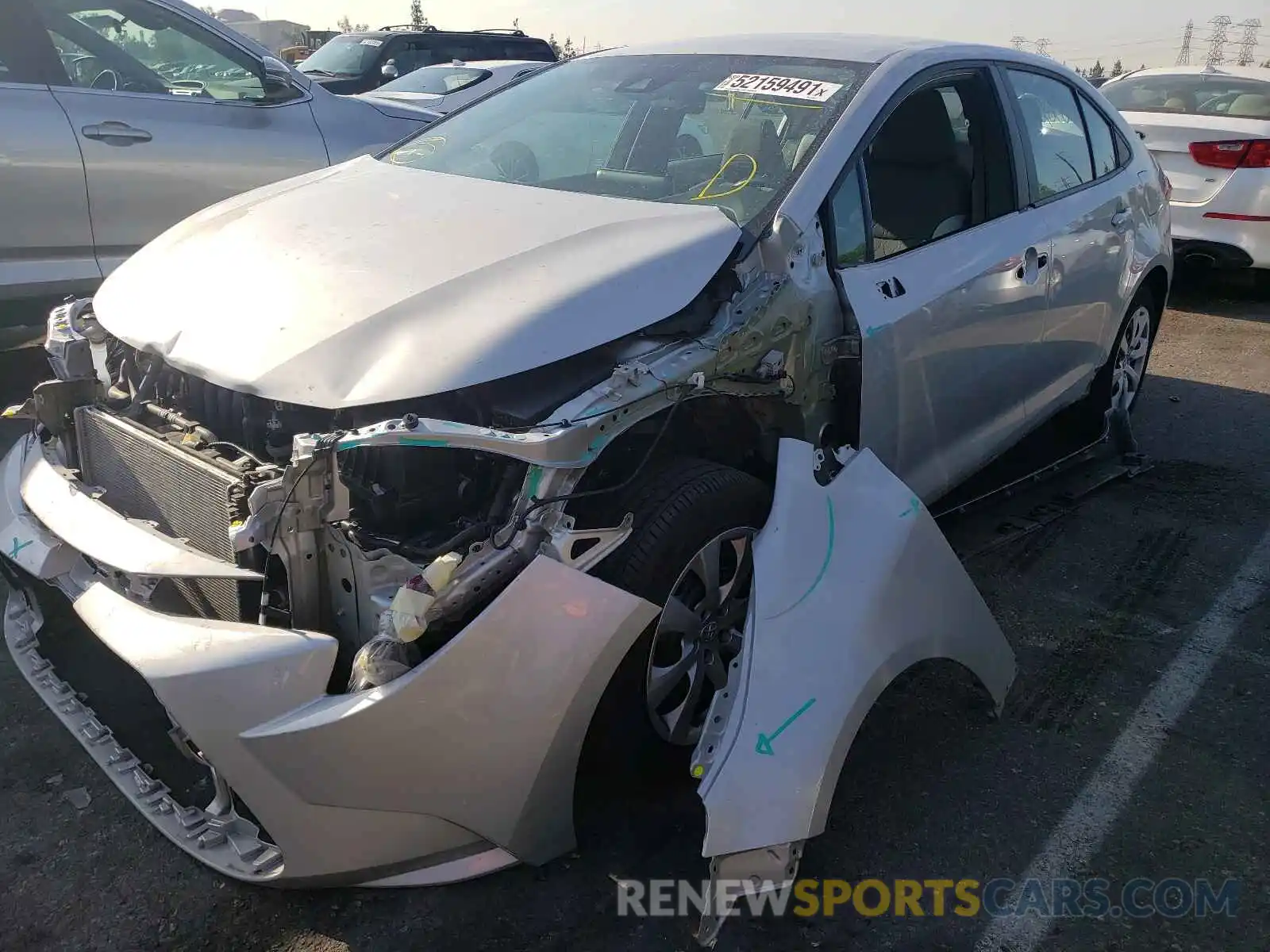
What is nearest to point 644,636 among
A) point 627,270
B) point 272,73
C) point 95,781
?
point 627,270

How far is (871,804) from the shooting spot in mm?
2658

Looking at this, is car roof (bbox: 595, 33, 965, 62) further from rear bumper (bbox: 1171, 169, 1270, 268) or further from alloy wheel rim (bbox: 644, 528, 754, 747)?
rear bumper (bbox: 1171, 169, 1270, 268)

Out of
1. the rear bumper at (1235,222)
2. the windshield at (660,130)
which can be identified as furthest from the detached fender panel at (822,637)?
the rear bumper at (1235,222)

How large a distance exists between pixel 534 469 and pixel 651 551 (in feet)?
1.09

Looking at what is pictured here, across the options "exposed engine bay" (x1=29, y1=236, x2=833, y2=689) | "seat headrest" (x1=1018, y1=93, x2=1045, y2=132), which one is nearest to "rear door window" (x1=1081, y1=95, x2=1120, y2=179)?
"seat headrest" (x1=1018, y1=93, x2=1045, y2=132)

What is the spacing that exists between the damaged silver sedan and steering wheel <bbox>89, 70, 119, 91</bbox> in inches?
81.7

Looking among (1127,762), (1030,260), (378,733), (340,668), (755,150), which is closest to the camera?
(378,733)

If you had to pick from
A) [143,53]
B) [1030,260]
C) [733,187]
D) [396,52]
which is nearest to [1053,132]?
[1030,260]

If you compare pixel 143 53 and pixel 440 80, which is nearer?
pixel 143 53

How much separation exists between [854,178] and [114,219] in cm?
353

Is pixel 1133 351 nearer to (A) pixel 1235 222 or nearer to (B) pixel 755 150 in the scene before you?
(B) pixel 755 150

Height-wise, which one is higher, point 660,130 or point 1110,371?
point 660,130

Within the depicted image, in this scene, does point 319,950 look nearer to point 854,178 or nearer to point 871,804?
point 871,804

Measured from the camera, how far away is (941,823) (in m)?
2.62
